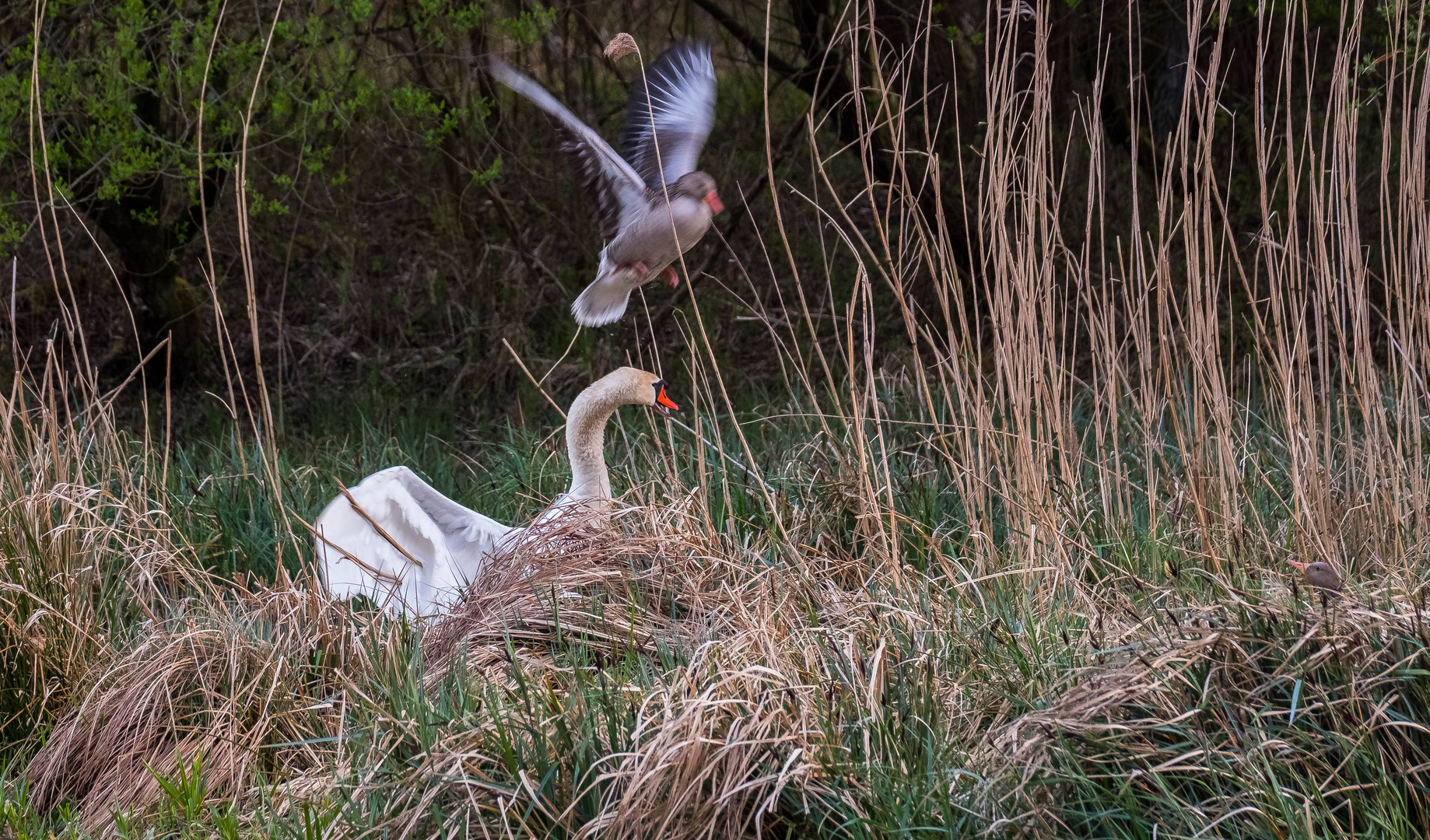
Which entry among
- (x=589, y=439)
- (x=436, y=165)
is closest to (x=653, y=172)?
(x=589, y=439)

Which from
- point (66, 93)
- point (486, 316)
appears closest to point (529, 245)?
point (486, 316)

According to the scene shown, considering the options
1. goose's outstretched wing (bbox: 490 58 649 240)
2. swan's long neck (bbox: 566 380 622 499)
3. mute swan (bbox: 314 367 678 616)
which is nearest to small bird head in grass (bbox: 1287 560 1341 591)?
mute swan (bbox: 314 367 678 616)

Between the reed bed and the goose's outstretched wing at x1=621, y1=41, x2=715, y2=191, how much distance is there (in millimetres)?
1112

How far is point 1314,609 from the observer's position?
225 cm

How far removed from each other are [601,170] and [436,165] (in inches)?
214

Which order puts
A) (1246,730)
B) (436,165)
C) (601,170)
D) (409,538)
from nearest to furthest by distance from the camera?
(1246,730), (409,538), (601,170), (436,165)

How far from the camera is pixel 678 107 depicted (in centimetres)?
415

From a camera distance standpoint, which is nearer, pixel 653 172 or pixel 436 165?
pixel 653 172

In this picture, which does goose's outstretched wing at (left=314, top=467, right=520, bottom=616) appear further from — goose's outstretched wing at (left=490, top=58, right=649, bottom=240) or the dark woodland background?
the dark woodland background

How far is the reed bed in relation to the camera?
206 centimetres

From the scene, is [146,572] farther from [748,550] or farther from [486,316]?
[486,316]

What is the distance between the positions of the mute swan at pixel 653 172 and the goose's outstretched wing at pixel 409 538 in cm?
96

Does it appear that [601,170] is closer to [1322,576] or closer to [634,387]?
[634,387]

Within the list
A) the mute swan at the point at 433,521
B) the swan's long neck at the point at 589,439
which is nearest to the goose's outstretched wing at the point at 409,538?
the mute swan at the point at 433,521
